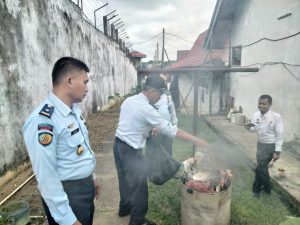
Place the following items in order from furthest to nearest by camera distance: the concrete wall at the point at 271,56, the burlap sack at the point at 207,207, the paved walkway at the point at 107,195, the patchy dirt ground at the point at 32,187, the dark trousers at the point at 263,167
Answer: the concrete wall at the point at 271,56 → the dark trousers at the point at 263,167 → the patchy dirt ground at the point at 32,187 → the paved walkway at the point at 107,195 → the burlap sack at the point at 207,207

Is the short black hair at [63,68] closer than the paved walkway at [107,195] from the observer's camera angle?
Yes

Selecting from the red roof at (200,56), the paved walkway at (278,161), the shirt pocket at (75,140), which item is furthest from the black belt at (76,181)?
the red roof at (200,56)

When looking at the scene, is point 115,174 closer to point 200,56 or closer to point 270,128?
point 270,128

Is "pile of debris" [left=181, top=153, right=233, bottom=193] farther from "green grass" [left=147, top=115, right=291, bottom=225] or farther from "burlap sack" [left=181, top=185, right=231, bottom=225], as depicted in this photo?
"green grass" [left=147, top=115, right=291, bottom=225]

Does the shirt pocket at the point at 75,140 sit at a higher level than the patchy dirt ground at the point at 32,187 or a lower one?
higher

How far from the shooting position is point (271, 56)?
8547 millimetres

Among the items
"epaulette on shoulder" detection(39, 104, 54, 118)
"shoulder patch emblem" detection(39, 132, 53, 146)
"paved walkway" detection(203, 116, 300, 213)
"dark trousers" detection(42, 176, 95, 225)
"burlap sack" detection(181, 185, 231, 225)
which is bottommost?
"paved walkway" detection(203, 116, 300, 213)

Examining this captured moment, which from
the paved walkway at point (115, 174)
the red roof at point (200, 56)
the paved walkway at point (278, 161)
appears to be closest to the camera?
the paved walkway at point (115, 174)

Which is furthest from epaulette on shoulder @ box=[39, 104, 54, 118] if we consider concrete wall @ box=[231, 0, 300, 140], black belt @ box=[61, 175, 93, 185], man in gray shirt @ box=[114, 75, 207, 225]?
concrete wall @ box=[231, 0, 300, 140]

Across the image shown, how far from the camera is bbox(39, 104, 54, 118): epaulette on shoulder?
202cm

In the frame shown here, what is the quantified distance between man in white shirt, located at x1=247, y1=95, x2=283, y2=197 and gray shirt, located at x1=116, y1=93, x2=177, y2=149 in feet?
6.54

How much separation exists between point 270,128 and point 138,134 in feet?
8.21

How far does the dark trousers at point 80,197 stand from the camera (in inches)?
91.0

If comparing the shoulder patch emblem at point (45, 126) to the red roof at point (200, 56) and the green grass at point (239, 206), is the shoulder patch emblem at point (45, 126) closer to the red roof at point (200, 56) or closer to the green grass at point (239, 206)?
the green grass at point (239, 206)
